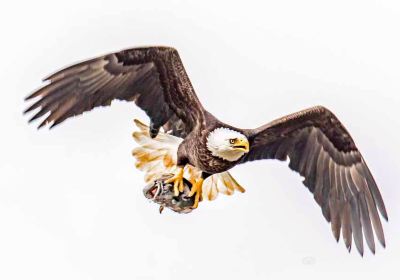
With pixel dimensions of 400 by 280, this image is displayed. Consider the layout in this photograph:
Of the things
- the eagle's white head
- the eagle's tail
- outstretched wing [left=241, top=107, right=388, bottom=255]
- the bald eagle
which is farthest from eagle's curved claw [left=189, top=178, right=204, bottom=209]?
the eagle's white head

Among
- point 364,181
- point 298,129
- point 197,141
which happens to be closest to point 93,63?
point 197,141

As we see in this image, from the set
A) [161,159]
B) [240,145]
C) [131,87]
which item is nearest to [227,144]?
[240,145]

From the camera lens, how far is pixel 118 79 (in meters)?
14.4

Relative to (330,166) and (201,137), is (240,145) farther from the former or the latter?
(330,166)

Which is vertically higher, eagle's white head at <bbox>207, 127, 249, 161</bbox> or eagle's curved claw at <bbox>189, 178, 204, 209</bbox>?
eagle's white head at <bbox>207, 127, 249, 161</bbox>

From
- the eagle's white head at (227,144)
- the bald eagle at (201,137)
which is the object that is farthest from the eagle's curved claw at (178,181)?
the eagle's white head at (227,144)

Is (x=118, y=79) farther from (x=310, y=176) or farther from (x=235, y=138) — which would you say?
(x=310, y=176)

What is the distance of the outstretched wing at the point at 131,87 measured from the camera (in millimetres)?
14053

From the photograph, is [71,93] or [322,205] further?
[322,205]

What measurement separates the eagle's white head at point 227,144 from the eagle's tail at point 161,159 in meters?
0.99

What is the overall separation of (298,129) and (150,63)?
1.93 metres

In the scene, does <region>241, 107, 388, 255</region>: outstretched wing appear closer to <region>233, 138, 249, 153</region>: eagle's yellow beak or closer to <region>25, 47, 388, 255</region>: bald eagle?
<region>25, 47, 388, 255</region>: bald eagle

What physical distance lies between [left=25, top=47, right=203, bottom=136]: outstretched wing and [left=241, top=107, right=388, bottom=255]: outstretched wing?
Answer: 1.00 m

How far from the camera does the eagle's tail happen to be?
602 inches
